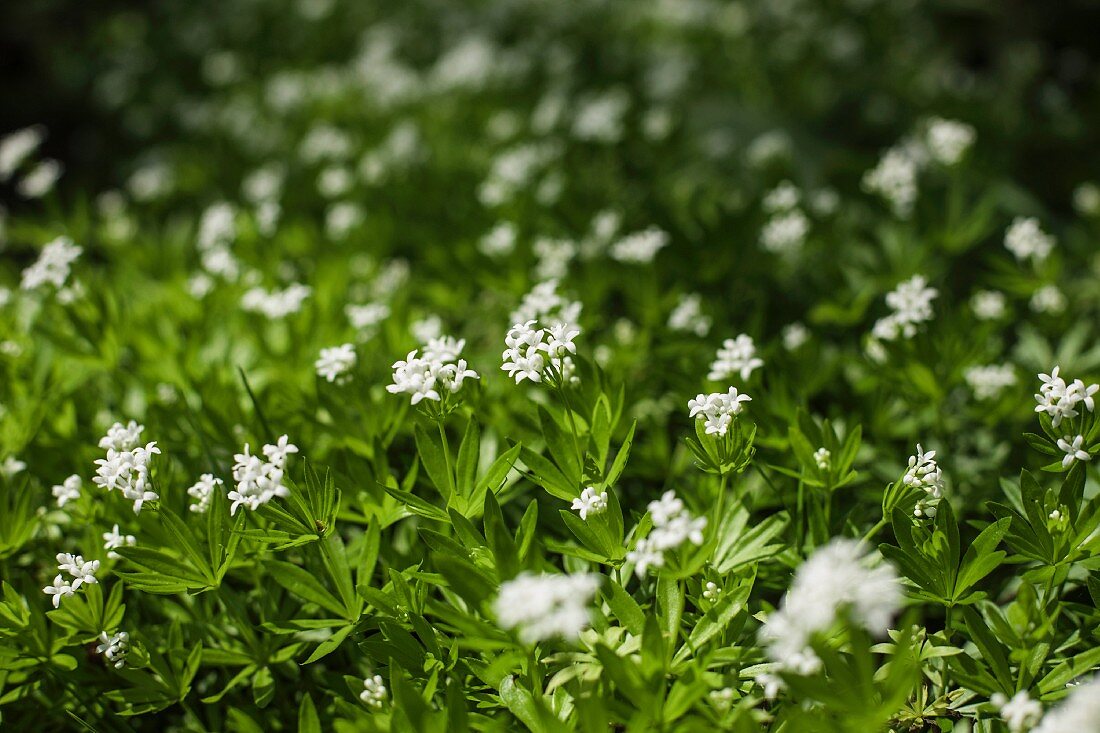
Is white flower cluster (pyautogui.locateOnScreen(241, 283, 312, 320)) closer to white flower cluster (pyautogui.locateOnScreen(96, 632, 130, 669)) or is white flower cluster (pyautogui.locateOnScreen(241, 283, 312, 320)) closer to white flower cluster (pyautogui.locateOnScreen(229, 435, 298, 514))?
white flower cluster (pyautogui.locateOnScreen(229, 435, 298, 514))

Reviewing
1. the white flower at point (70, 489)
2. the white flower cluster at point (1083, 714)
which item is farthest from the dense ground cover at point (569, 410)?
the white flower at point (70, 489)

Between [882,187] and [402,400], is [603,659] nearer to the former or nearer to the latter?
[402,400]

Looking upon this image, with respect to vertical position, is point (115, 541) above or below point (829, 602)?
below

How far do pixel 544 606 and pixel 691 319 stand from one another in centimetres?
158

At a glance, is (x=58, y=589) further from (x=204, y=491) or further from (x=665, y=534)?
(x=665, y=534)

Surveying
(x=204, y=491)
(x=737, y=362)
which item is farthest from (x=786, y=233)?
(x=204, y=491)

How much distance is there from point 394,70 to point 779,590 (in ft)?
13.9

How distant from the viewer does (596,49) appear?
552 cm

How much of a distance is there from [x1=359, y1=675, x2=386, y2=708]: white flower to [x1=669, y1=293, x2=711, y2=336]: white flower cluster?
148cm

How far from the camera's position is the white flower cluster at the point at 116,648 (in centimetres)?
187

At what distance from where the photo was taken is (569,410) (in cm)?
193

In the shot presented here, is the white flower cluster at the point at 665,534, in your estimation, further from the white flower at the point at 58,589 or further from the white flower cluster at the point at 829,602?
the white flower at the point at 58,589

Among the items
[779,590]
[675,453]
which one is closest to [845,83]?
[675,453]

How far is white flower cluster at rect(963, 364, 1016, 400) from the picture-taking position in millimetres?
2502
